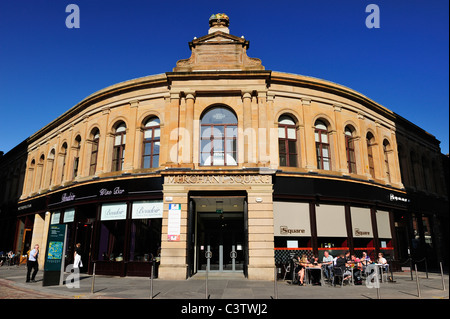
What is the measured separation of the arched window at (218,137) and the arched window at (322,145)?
561 cm

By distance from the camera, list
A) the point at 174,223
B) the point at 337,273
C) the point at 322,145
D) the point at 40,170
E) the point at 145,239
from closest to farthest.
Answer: the point at 337,273
the point at 174,223
the point at 145,239
the point at 322,145
the point at 40,170

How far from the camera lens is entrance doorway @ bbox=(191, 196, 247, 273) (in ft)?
59.0

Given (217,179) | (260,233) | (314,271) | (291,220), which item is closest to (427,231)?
(291,220)

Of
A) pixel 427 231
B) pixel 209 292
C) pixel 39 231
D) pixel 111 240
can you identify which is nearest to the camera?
pixel 209 292

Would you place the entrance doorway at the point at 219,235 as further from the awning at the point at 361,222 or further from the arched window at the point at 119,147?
the awning at the point at 361,222

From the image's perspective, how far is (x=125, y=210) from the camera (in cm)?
1764

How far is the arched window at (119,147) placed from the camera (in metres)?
19.2

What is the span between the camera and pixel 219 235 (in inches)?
741

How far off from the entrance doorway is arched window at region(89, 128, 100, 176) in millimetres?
8051

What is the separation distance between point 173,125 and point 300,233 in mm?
9698

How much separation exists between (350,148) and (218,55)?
35.9 feet

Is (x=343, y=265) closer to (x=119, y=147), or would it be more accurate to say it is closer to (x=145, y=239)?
(x=145, y=239)

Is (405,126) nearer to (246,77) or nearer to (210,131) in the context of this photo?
(246,77)

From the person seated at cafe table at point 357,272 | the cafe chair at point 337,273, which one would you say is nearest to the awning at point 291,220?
the person seated at cafe table at point 357,272
